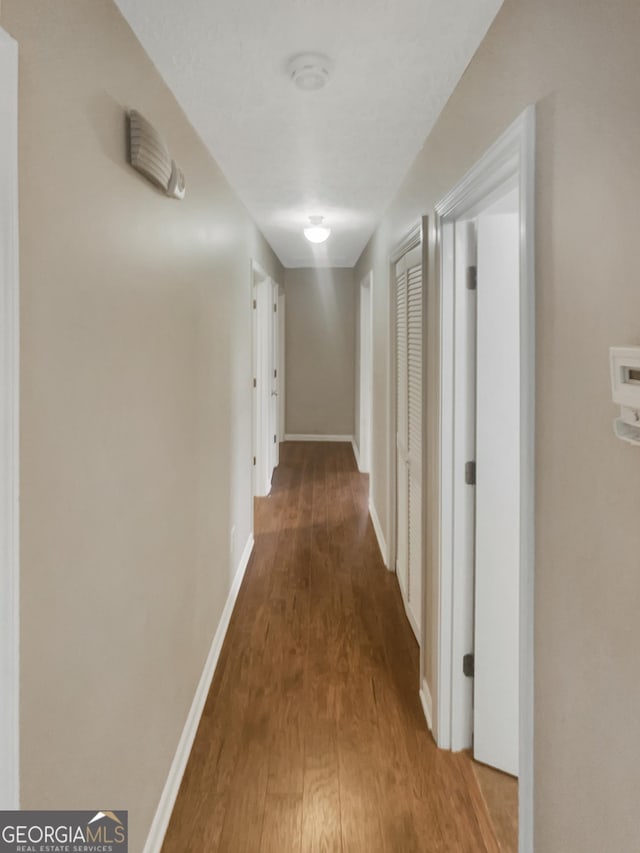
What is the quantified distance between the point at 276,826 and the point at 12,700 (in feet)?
3.89

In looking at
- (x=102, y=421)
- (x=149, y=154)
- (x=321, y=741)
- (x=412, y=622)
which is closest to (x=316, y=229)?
(x=149, y=154)

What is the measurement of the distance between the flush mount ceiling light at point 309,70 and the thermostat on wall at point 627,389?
129 centimetres

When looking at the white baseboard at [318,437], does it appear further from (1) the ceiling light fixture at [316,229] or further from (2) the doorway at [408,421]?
(2) the doorway at [408,421]

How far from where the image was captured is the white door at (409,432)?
249 cm

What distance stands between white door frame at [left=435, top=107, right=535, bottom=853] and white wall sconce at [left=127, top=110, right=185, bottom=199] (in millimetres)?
867

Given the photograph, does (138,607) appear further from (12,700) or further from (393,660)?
(393,660)

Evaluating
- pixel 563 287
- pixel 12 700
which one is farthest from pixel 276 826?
pixel 563 287

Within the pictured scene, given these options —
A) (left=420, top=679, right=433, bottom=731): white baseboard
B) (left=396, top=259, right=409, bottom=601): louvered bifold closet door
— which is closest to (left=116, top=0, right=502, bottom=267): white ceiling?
(left=396, top=259, right=409, bottom=601): louvered bifold closet door

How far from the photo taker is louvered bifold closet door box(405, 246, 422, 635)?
8.07ft

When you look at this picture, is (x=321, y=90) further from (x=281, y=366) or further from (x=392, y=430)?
(x=281, y=366)

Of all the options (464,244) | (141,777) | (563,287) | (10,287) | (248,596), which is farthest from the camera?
(248,596)

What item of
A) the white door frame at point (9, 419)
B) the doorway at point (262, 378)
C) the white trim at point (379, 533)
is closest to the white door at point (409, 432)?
the white trim at point (379, 533)

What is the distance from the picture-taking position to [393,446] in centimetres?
335

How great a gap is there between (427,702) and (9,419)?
194 cm
